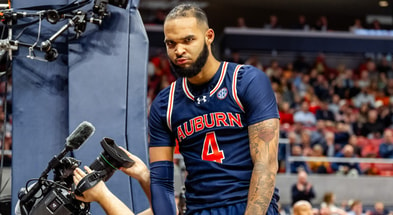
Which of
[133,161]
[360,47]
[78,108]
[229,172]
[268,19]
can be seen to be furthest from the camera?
[268,19]

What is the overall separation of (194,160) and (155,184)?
0.28 metres

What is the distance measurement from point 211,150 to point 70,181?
768 millimetres

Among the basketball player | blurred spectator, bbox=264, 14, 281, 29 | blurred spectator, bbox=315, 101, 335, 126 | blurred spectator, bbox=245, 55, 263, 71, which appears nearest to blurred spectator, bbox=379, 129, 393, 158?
blurred spectator, bbox=315, 101, 335, 126

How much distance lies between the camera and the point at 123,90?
5000mm

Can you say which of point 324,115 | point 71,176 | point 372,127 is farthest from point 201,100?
point 372,127

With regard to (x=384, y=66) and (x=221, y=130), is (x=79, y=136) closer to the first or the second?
(x=221, y=130)

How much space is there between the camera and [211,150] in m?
3.05

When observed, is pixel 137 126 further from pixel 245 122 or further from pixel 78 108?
pixel 245 122

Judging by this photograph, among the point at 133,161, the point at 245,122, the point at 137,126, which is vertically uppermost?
the point at 245,122

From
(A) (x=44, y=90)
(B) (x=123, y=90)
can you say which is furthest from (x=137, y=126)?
(A) (x=44, y=90)

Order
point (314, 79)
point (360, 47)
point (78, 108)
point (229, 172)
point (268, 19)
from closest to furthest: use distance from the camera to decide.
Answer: point (229, 172) < point (78, 108) < point (314, 79) < point (360, 47) < point (268, 19)

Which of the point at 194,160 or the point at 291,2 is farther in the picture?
the point at 291,2

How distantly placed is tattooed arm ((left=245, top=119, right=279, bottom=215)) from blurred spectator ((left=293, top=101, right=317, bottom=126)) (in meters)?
11.6

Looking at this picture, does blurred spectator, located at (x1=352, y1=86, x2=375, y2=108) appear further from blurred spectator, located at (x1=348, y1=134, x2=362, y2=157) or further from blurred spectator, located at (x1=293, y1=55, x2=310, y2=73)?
blurred spectator, located at (x1=348, y1=134, x2=362, y2=157)
